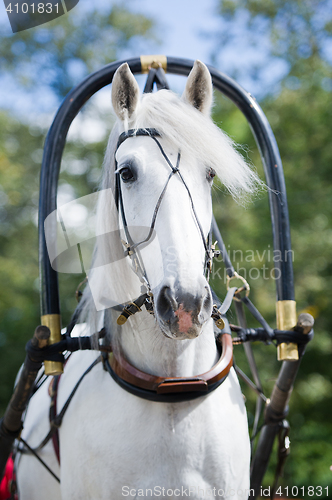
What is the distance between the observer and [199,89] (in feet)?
6.06

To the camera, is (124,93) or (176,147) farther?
(124,93)

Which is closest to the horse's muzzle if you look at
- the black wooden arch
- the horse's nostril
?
the horse's nostril

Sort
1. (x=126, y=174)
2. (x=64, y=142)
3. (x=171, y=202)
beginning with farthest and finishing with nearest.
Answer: (x=64, y=142) → (x=126, y=174) → (x=171, y=202)

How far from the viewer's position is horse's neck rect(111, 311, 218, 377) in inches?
68.0

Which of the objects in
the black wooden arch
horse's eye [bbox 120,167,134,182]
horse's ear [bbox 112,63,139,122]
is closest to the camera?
horse's eye [bbox 120,167,134,182]

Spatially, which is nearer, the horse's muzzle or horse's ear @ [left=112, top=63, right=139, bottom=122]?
the horse's muzzle

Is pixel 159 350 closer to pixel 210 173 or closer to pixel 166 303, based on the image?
pixel 166 303

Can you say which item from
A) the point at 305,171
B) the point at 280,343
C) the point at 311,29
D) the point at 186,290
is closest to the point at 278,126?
the point at 305,171

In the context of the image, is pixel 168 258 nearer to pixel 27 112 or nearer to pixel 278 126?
pixel 278 126

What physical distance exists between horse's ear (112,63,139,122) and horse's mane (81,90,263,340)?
36mm

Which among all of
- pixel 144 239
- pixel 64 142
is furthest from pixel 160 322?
pixel 64 142

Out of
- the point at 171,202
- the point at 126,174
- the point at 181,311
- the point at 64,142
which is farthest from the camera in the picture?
the point at 64,142

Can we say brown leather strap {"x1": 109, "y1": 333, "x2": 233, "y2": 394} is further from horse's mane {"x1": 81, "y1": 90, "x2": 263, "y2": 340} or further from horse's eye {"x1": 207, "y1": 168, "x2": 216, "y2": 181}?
horse's eye {"x1": 207, "y1": 168, "x2": 216, "y2": 181}

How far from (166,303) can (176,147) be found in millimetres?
652
